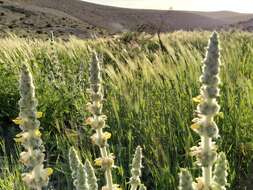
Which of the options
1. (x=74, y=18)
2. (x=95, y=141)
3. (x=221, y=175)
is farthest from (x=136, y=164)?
(x=74, y=18)

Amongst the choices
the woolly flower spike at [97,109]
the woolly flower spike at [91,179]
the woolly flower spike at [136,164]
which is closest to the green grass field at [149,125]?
the woolly flower spike at [136,164]

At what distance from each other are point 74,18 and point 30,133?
66.7m

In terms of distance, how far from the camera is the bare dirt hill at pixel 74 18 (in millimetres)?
50703

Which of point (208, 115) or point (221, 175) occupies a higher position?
point (208, 115)

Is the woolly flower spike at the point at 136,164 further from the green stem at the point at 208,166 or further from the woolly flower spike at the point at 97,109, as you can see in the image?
the green stem at the point at 208,166

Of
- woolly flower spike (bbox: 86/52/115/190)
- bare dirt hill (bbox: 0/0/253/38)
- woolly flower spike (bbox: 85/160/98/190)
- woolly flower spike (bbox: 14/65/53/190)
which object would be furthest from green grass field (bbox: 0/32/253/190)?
bare dirt hill (bbox: 0/0/253/38)

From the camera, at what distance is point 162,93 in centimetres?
555

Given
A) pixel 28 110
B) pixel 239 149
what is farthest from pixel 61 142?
pixel 28 110

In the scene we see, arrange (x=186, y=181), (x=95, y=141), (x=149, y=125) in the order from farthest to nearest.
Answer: (x=149, y=125), (x=95, y=141), (x=186, y=181)

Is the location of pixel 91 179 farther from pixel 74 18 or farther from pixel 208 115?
pixel 74 18

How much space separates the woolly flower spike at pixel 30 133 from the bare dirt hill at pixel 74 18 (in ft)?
132

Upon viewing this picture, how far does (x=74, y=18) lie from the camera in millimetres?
66938

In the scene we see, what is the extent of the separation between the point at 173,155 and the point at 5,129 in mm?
2968

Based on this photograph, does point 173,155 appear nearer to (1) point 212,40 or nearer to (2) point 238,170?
(2) point 238,170
